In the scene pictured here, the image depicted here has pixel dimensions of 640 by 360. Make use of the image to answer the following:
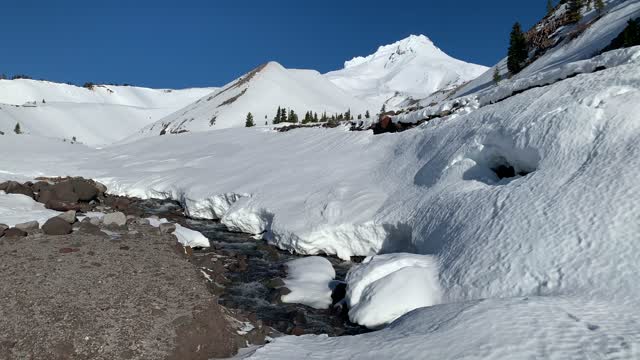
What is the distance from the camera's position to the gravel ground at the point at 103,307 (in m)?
8.23

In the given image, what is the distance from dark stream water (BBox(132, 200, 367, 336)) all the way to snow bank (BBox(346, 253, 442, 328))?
47 cm

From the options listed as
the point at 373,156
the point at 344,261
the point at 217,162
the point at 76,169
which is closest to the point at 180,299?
the point at 344,261

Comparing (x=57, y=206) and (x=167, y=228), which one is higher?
(x=57, y=206)

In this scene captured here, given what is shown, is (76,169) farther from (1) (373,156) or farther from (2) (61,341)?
(2) (61,341)

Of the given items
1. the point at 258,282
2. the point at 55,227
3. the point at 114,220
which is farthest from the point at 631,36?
the point at 55,227

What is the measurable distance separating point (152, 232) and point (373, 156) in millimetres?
12383

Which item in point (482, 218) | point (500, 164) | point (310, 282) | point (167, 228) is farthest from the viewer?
point (167, 228)

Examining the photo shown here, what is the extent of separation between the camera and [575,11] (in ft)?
193

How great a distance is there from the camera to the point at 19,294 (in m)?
10.1

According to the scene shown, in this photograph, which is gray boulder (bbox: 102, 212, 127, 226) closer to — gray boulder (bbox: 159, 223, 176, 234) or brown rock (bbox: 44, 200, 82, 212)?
gray boulder (bbox: 159, 223, 176, 234)

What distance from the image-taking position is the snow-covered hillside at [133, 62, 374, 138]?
4232 inches

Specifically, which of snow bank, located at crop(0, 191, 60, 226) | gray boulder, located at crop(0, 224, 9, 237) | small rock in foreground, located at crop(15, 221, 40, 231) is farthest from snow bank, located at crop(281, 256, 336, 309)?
snow bank, located at crop(0, 191, 60, 226)

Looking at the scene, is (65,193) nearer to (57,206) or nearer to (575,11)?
(57,206)

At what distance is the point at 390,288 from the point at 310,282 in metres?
3.61
